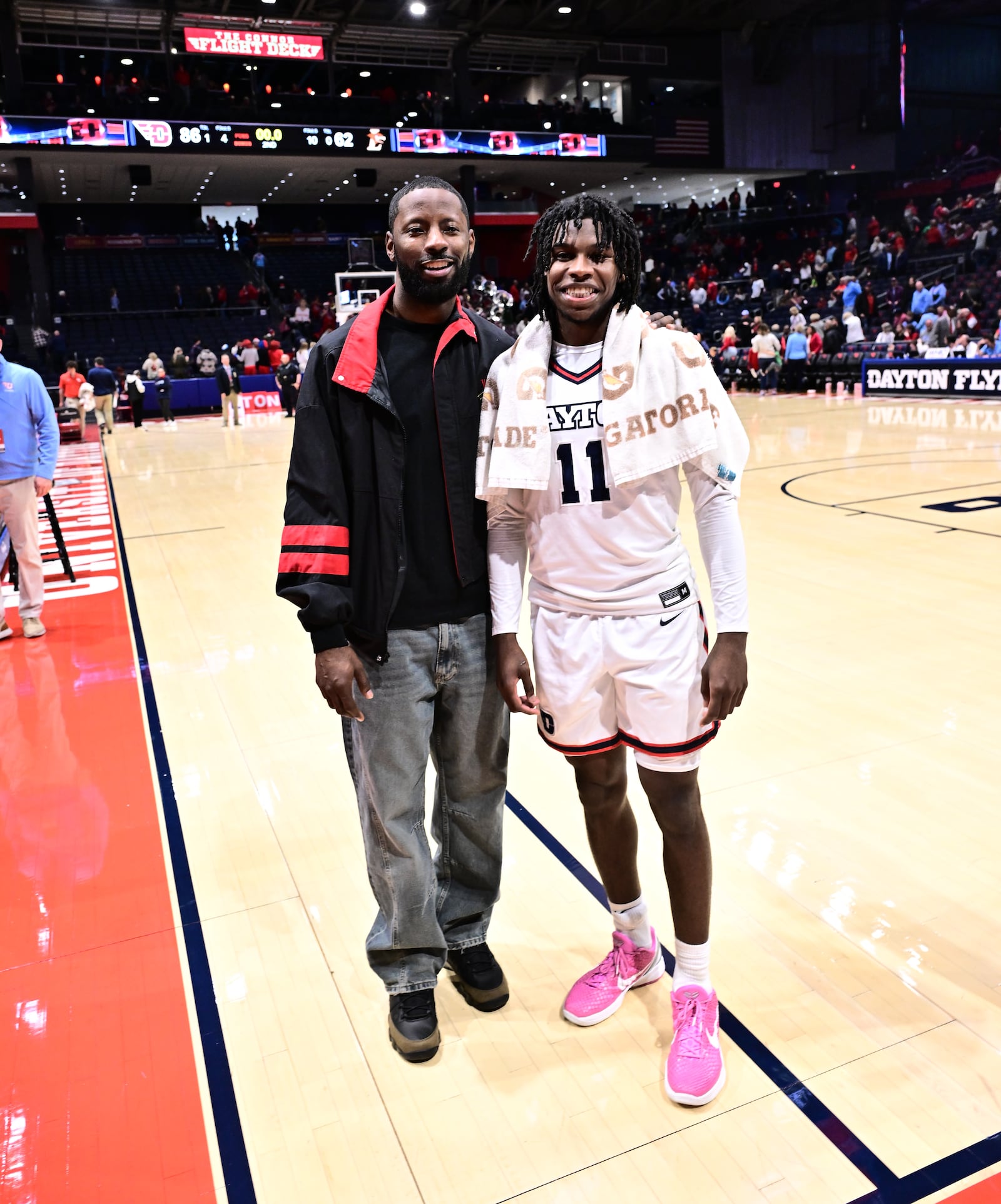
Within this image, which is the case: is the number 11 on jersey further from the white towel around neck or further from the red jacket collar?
the red jacket collar

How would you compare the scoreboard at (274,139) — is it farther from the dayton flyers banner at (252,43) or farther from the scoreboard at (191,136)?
the dayton flyers banner at (252,43)

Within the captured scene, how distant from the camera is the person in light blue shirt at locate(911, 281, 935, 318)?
724 inches

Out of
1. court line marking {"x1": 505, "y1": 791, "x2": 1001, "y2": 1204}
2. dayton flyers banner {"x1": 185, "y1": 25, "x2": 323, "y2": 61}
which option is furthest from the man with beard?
dayton flyers banner {"x1": 185, "y1": 25, "x2": 323, "y2": 61}

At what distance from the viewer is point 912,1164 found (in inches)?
67.5

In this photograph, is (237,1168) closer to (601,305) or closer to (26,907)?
(26,907)

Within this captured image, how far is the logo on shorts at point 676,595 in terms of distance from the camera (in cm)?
195

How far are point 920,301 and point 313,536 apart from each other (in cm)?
1940

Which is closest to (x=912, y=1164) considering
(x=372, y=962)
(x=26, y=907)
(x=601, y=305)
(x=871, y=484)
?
(x=372, y=962)

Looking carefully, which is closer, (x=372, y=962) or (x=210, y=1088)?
(x=210, y=1088)

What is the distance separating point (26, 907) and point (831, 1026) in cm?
219

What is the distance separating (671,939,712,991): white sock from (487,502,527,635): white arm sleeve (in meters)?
0.76

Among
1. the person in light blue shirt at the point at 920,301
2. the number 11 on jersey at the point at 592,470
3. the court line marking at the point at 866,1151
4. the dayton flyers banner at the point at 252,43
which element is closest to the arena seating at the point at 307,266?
the dayton flyers banner at the point at 252,43

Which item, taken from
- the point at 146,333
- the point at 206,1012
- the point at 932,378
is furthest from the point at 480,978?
the point at 146,333

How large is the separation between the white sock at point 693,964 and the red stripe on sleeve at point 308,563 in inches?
42.4
